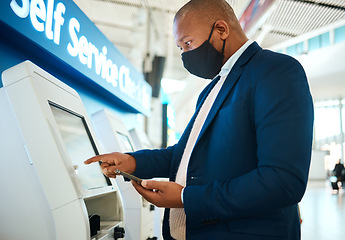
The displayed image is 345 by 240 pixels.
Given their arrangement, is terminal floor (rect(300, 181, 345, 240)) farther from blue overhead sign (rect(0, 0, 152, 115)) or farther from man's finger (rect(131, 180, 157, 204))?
man's finger (rect(131, 180, 157, 204))

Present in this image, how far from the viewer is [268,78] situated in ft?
2.89

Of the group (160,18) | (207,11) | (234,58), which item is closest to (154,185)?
(234,58)

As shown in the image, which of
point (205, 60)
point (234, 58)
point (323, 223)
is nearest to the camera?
point (234, 58)

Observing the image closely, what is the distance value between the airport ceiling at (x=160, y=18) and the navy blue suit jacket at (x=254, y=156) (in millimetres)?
4971

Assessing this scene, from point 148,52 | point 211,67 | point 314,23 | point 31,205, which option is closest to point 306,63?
point 314,23

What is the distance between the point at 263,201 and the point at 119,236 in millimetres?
713

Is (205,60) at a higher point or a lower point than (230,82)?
higher

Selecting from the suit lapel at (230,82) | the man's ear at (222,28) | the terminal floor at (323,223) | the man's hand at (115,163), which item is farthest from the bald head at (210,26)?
the terminal floor at (323,223)

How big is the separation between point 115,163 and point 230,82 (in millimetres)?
546

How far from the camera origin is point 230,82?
1.01 metres

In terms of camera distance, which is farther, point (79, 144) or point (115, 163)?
point (79, 144)

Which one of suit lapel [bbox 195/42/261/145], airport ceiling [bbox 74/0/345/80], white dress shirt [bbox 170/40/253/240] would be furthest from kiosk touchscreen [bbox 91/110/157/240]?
airport ceiling [bbox 74/0/345/80]

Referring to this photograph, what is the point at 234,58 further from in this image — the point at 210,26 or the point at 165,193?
the point at 165,193

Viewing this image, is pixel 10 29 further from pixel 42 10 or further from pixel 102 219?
pixel 102 219
